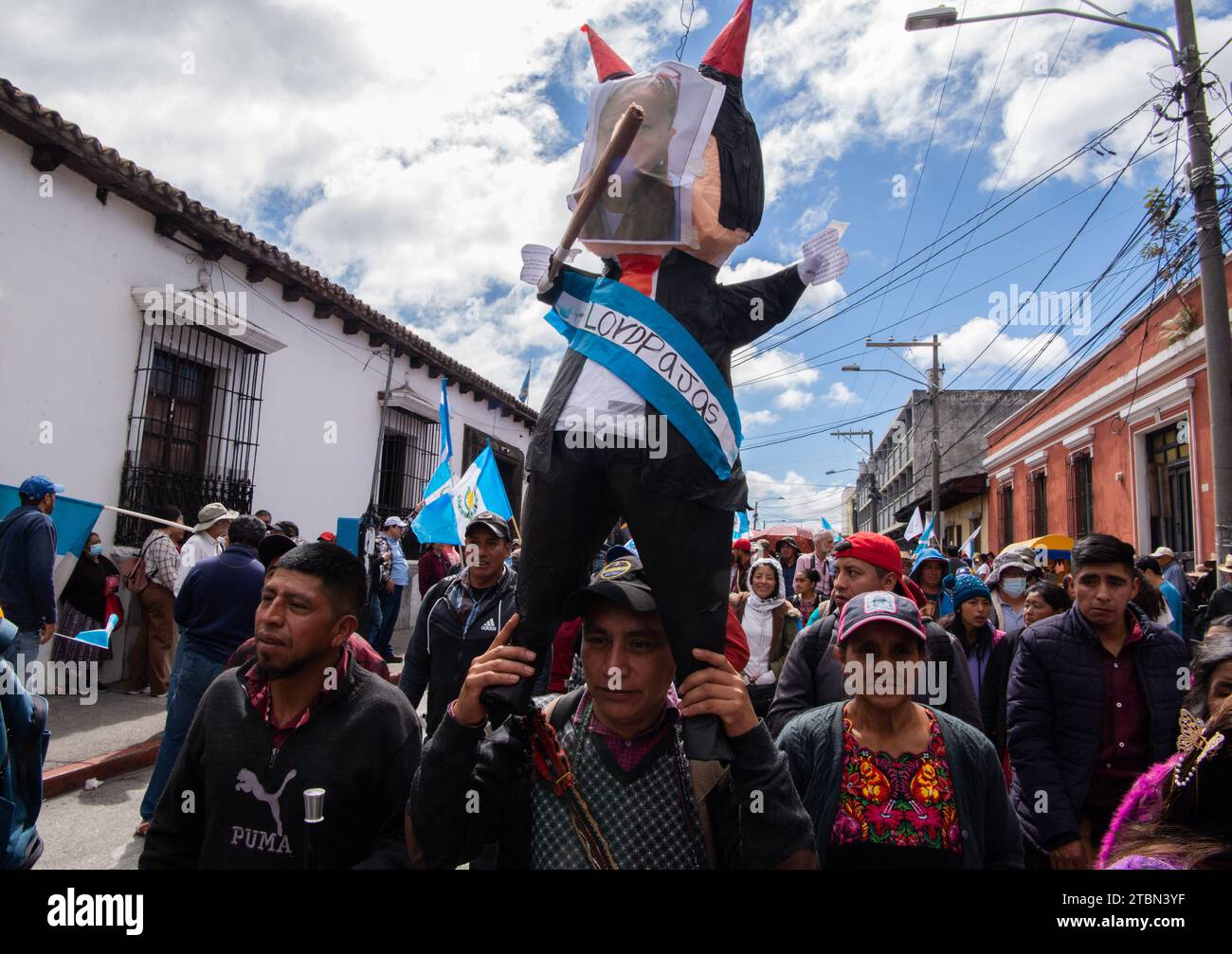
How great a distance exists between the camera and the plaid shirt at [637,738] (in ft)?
5.47

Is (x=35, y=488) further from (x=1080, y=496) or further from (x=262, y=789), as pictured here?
(x=1080, y=496)

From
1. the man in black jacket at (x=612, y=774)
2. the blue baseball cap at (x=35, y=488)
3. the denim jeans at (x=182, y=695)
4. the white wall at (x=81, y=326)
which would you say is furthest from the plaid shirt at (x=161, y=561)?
the man in black jacket at (x=612, y=774)

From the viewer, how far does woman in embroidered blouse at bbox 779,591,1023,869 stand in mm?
1954

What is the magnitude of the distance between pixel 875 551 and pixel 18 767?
10.0 feet

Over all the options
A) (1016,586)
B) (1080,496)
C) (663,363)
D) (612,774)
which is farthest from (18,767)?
(1080,496)

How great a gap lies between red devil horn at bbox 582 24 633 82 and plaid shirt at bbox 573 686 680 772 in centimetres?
138

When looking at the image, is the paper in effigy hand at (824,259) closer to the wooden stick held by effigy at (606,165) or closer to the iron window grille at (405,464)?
the wooden stick held by effigy at (606,165)

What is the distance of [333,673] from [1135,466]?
1460 cm

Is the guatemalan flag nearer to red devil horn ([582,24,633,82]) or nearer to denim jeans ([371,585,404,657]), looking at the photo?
denim jeans ([371,585,404,657])

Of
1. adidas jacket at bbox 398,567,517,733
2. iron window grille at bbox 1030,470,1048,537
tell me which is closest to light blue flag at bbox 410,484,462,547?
adidas jacket at bbox 398,567,517,733

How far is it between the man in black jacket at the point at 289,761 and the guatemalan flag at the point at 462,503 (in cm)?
451

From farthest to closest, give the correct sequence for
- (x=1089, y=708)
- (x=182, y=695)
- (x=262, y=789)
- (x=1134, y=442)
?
(x=1134, y=442) → (x=182, y=695) → (x=1089, y=708) → (x=262, y=789)

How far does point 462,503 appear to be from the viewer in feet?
23.3
